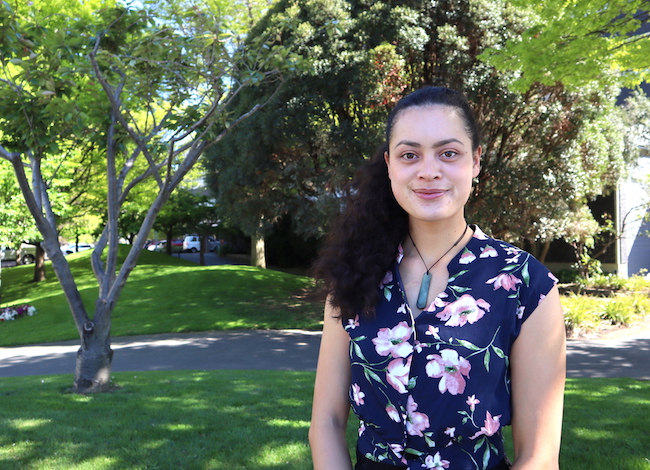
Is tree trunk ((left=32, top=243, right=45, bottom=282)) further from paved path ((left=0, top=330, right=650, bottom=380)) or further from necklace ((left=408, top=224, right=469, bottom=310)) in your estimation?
necklace ((left=408, top=224, right=469, bottom=310))

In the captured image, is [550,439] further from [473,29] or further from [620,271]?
[620,271]

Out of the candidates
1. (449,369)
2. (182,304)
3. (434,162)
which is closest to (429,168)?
(434,162)

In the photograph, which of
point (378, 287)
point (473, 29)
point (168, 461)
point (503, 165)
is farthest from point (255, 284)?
point (378, 287)

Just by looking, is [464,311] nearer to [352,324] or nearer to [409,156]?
[352,324]

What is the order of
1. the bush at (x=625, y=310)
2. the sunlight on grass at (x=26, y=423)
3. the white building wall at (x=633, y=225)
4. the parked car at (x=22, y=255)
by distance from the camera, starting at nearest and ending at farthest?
the sunlight on grass at (x=26, y=423) < the bush at (x=625, y=310) < the white building wall at (x=633, y=225) < the parked car at (x=22, y=255)

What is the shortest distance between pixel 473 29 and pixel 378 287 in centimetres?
1312

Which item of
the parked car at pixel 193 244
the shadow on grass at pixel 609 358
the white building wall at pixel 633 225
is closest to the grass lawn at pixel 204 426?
the shadow on grass at pixel 609 358

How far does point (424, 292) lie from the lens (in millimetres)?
1733

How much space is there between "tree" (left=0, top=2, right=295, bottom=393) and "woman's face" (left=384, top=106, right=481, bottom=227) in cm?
553

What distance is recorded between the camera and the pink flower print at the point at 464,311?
1612 millimetres

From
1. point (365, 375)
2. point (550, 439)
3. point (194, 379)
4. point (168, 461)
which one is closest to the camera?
point (550, 439)

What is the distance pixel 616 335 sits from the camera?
11.4 m

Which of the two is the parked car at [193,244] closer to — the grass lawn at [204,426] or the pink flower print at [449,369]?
the grass lawn at [204,426]

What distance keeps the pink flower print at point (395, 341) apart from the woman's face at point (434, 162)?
342 mm
